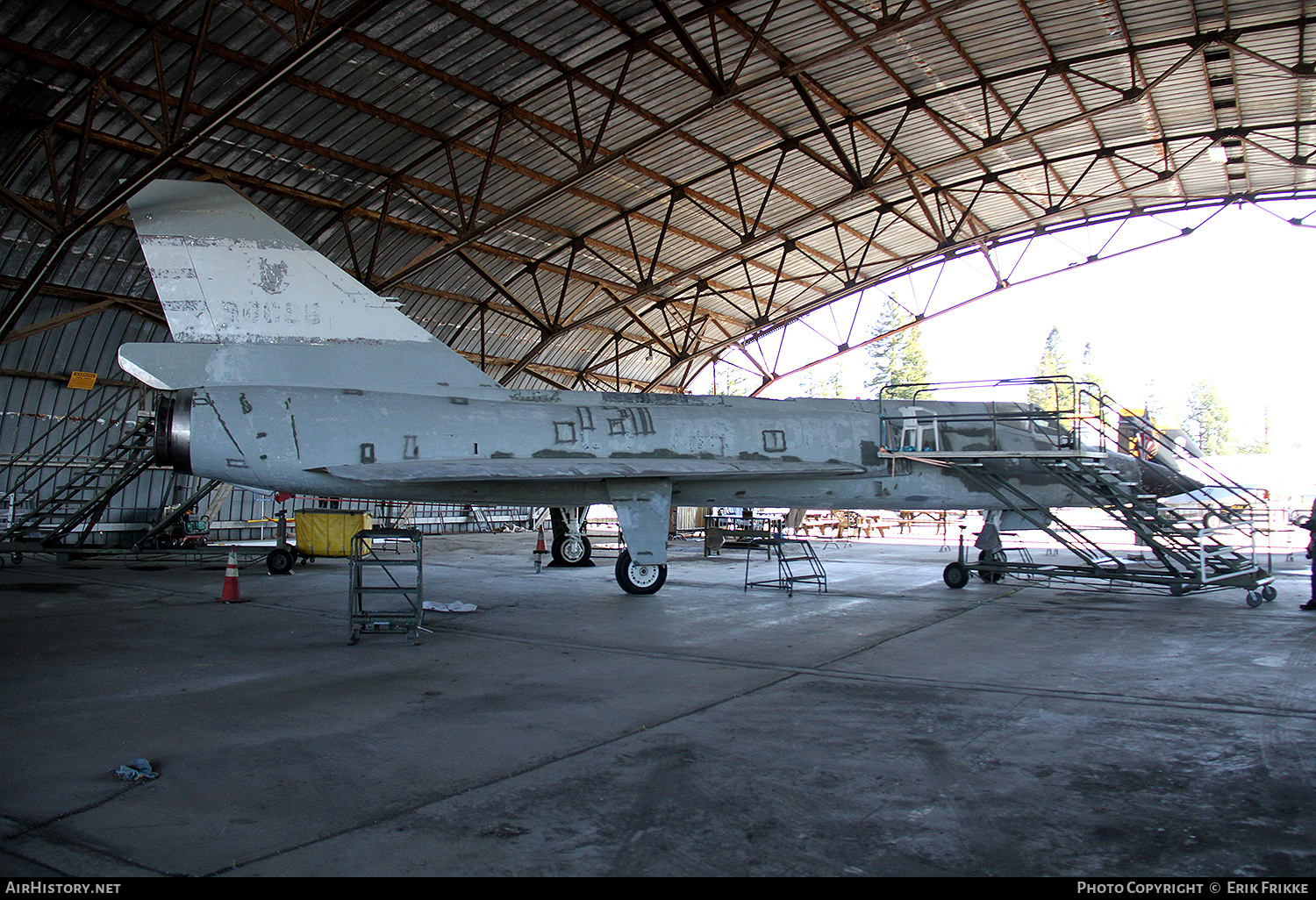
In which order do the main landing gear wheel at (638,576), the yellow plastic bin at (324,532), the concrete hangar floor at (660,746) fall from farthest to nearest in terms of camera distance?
the yellow plastic bin at (324,532) → the main landing gear wheel at (638,576) → the concrete hangar floor at (660,746)

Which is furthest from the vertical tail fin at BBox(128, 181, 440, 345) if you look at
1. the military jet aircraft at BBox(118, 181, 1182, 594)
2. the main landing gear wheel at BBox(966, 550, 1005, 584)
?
the main landing gear wheel at BBox(966, 550, 1005, 584)

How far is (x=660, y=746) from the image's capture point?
184 inches

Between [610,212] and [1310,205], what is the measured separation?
19937mm

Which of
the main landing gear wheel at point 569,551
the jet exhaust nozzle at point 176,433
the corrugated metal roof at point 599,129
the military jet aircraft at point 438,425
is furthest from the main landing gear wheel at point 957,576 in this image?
the jet exhaust nozzle at point 176,433

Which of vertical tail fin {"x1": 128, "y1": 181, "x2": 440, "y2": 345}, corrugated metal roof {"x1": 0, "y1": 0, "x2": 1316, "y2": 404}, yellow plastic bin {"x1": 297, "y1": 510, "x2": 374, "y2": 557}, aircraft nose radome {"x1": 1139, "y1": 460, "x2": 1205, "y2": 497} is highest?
corrugated metal roof {"x1": 0, "y1": 0, "x2": 1316, "y2": 404}

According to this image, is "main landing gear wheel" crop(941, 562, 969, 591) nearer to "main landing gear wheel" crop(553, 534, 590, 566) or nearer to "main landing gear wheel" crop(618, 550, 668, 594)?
"main landing gear wheel" crop(618, 550, 668, 594)

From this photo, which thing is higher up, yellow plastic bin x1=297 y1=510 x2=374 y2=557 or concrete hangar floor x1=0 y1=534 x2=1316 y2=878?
yellow plastic bin x1=297 y1=510 x2=374 y2=557

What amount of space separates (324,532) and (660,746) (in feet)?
45.1

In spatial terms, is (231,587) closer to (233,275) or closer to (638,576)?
(233,275)

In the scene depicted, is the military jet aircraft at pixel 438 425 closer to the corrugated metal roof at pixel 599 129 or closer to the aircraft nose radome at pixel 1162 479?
the aircraft nose radome at pixel 1162 479

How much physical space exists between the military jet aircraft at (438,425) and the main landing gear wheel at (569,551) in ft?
15.7

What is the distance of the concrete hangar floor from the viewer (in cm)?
328

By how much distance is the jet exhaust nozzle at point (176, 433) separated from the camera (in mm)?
9297

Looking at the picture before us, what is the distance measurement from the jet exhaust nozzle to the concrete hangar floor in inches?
73.9
